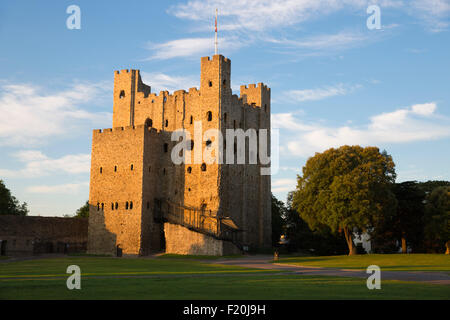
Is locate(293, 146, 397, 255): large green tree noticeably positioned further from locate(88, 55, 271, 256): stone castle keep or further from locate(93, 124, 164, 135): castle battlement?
locate(93, 124, 164, 135): castle battlement

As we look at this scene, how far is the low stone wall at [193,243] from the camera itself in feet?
145

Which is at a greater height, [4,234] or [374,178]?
[374,178]

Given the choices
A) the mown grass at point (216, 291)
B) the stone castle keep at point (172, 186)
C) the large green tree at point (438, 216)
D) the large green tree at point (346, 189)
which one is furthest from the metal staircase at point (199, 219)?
the mown grass at point (216, 291)

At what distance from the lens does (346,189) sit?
42406 mm

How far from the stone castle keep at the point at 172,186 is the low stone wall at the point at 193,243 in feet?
0.32

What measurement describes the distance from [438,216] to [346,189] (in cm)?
1008

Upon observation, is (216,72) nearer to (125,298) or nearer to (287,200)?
(287,200)

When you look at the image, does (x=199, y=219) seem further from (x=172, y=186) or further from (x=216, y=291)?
(x=216, y=291)

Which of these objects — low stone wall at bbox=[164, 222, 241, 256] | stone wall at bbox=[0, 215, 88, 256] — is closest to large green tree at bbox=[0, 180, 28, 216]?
stone wall at bbox=[0, 215, 88, 256]

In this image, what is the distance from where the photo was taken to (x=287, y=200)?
68562 mm

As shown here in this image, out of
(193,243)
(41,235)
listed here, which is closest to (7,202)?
(41,235)
